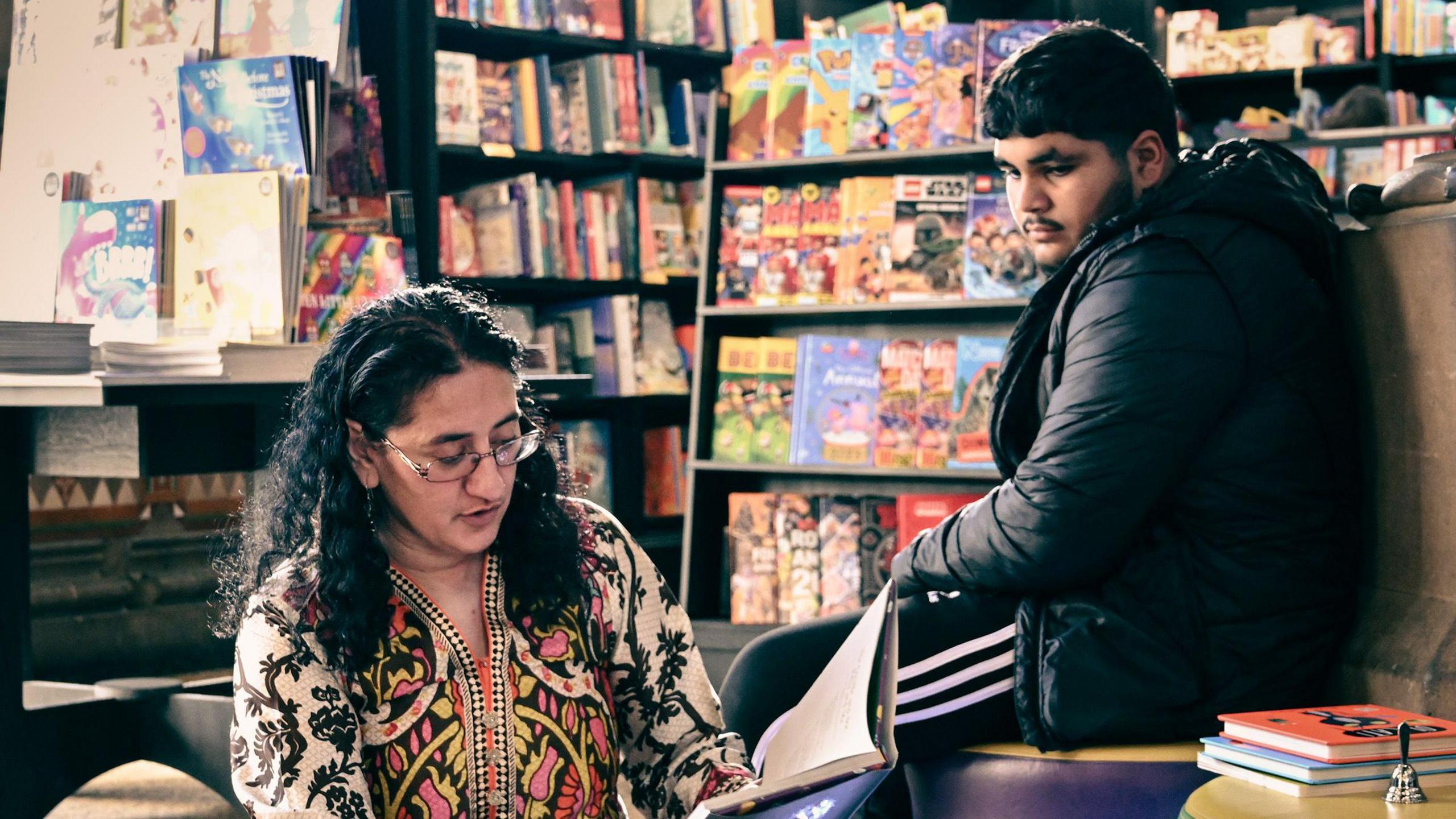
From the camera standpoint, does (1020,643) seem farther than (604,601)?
Yes

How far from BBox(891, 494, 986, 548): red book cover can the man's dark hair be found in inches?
64.8

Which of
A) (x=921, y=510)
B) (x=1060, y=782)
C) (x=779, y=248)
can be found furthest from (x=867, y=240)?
(x=1060, y=782)

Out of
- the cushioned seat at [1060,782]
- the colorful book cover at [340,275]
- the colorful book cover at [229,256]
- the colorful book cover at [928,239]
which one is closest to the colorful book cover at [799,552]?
the colorful book cover at [928,239]

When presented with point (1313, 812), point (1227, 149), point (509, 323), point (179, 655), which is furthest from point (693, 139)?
point (1313, 812)

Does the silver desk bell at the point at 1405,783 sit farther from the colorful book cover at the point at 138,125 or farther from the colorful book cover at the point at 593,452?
the colorful book cover at the point at 593,452

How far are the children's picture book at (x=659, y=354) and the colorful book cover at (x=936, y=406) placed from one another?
4.48 ft

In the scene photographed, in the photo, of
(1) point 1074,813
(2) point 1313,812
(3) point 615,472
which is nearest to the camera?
(2) point 1313,812

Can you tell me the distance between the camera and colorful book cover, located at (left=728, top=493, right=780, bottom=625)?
3.65 meters

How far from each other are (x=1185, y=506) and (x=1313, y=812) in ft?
1.80

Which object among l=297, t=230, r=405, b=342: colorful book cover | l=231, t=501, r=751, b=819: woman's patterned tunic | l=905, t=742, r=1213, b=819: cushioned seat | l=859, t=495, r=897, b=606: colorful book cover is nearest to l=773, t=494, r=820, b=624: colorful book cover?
l=859, t=495, r=897, b=606: colorful book cover

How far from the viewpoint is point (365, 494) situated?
1.32 metres

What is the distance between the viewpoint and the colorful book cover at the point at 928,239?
3.45 m

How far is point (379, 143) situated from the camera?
289cm

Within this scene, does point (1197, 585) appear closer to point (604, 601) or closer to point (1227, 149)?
point (1227, 149)
